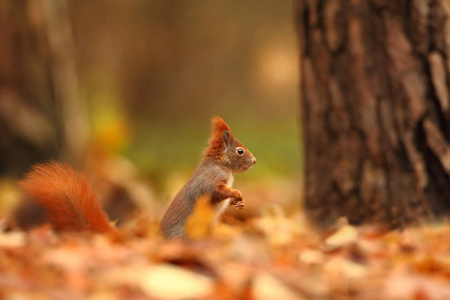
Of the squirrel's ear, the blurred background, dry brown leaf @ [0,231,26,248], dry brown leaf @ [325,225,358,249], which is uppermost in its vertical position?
the blurred background

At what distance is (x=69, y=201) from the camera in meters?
1.96

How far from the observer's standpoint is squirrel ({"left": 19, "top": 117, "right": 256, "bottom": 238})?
1.92 metres

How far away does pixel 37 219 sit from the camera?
3.83m

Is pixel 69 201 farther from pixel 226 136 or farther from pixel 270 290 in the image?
pixel 270 290

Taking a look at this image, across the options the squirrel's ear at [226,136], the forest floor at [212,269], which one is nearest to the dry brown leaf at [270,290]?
the forest floor at [212,269]

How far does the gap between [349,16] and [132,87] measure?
8.66 m

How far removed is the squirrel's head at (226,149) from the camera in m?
2.28

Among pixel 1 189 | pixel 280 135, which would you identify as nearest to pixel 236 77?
pixel 280 135

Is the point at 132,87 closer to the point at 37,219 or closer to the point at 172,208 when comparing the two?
the point at 37,219

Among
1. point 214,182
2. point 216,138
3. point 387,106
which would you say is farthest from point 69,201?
point 387,106

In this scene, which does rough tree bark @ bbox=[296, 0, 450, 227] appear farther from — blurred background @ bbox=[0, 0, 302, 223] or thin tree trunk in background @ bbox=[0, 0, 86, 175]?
blurred background @ bbox=[0, 0, 302, 223]

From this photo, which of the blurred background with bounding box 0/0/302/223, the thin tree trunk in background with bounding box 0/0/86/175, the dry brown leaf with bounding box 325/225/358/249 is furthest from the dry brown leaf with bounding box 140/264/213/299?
the blurred background with bounding box 0/0/302/223

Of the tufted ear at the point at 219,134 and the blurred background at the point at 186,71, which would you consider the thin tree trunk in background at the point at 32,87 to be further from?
the tufted ear at the point at 219,134

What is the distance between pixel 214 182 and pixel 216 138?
8.7 inches
